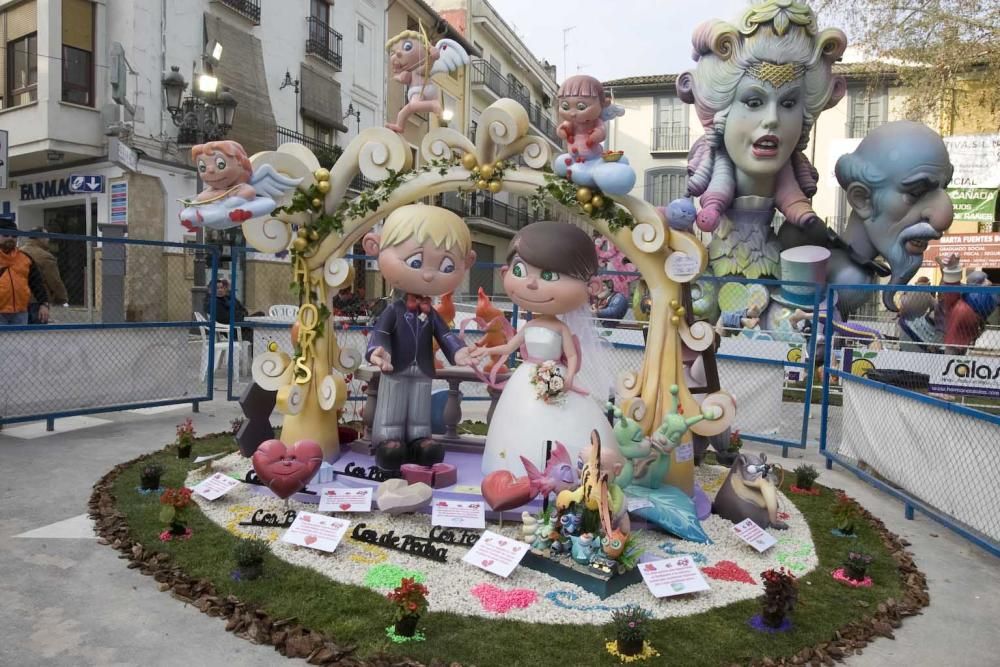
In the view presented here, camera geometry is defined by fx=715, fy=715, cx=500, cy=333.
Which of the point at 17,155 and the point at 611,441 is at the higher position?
the point at 17,155

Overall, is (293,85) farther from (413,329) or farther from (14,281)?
(413,329)

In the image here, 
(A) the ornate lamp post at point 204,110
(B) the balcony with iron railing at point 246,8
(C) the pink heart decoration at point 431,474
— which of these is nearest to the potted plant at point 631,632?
(C) the pink heart decoration at point 431,474

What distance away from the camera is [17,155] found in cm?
1356

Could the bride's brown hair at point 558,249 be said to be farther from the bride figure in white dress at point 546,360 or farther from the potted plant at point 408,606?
the potted plant at point 408,606

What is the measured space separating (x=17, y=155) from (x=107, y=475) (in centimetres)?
1154

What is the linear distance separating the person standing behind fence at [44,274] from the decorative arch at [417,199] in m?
3.84

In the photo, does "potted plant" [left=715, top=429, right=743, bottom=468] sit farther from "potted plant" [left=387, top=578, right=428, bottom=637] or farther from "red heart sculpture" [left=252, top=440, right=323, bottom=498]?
"potted plant" [left=387, top=578, right=428, bottom=637]

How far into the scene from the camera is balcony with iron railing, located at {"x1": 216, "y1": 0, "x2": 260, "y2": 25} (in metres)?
15.0

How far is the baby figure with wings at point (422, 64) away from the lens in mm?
5062

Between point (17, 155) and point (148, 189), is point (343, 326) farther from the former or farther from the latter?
point (17, 155)

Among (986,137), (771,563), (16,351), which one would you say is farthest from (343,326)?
(986,137)

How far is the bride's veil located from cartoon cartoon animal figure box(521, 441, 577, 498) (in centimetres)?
64

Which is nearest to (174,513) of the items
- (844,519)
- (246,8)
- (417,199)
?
(417,199)

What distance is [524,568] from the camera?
370 cm
